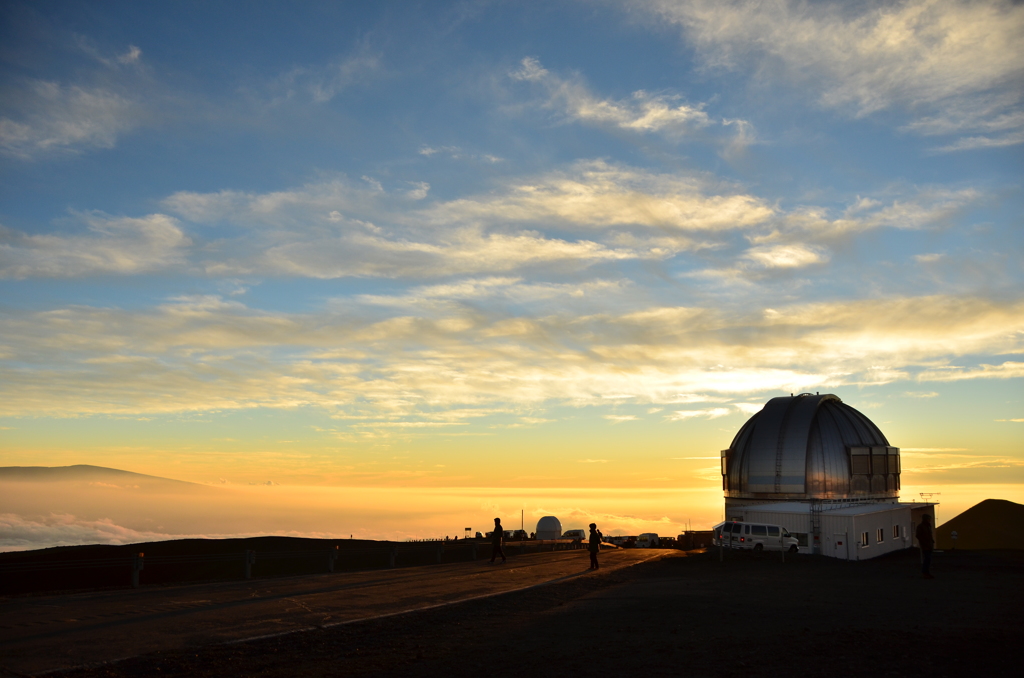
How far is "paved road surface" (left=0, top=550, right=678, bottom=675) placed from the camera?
436 inches

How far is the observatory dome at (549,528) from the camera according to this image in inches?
2938

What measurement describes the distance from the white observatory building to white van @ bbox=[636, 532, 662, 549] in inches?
583

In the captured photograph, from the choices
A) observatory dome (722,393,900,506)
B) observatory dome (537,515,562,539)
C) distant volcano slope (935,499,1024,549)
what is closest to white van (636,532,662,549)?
observatory dome (537,515,562,539)

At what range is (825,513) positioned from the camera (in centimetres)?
4609

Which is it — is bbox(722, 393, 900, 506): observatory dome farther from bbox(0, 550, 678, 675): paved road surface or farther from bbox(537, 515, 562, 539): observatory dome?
bbox(0, 550, 678, 675): paved road surface

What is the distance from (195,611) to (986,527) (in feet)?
259

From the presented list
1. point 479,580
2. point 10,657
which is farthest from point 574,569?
point 10,657

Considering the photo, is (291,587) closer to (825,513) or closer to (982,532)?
(825,513)

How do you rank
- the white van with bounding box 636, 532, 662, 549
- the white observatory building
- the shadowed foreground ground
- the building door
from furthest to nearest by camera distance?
1. the white van with bounding box 636, 532, 662, 549
2. the white observatory building
3. the building door
4. the shadowed foreground ground

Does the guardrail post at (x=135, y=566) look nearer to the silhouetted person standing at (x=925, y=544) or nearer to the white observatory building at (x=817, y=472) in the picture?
the silhouetted person standing at (x=925, y=544)

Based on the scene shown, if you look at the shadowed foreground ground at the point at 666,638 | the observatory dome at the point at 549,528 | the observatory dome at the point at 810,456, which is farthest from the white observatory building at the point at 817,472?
the shadowed foreground ground at the point at 666,638

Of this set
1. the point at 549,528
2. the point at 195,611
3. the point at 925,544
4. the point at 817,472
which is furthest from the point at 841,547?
the point at 195,611

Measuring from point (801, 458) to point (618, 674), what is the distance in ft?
153

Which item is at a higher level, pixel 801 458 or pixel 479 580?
pixel 801 458
